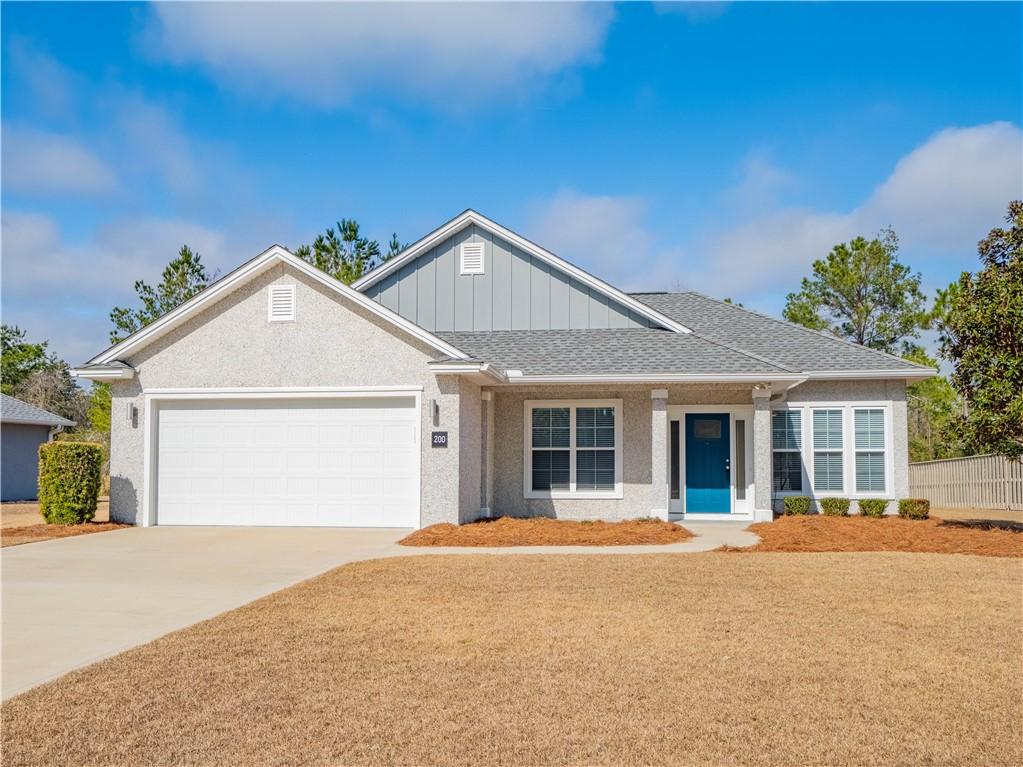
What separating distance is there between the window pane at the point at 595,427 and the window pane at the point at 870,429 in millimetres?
5453

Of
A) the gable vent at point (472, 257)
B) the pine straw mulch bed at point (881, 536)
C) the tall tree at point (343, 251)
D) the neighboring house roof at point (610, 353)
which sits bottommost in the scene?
the pine straw mulch bed at point (881, 536)

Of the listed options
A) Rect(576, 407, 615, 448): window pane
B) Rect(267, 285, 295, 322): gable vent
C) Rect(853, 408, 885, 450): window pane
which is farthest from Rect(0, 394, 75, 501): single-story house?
Rect(853, 408, 885, 450): window pane

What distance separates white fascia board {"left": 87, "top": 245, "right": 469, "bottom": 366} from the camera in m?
15.5

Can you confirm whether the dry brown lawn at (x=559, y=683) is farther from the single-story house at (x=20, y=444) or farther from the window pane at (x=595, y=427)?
the single-story house at (x=20, y=444)

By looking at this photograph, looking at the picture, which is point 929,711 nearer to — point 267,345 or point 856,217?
point 267,345

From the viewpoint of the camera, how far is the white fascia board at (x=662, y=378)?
16.0 m

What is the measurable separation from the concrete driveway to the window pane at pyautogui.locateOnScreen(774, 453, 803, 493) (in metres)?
8.63

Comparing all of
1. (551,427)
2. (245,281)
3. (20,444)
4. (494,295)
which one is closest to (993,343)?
(551,427)

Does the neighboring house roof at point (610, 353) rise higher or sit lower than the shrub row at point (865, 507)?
higher

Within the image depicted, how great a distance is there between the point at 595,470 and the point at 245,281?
7.89 metres

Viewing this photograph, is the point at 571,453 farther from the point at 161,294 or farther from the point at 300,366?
the point at 161,294

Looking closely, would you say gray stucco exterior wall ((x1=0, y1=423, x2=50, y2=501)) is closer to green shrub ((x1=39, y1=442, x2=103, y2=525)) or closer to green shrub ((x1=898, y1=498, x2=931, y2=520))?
green shrub ((x1=39, y1=442, x2=103, y2=525))

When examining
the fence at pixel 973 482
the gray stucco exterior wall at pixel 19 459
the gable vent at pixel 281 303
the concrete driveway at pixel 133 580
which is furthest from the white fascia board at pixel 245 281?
the fence at pixel 973 482

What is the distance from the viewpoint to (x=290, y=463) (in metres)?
16.2
